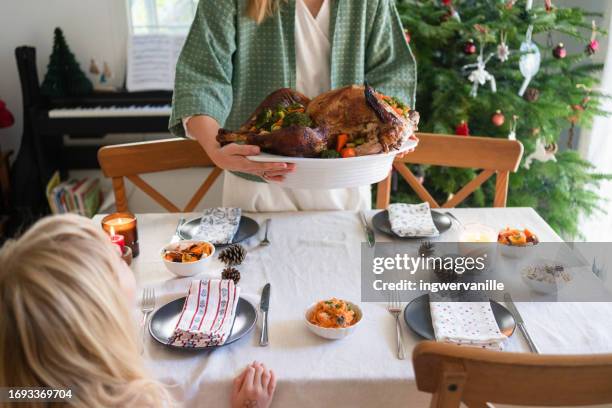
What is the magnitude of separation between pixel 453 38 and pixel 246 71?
1.21 meters

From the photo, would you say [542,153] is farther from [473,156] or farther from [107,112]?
[107,112]

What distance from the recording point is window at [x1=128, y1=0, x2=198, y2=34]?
3.20 metres

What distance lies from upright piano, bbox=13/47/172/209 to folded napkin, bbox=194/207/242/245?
160 cm

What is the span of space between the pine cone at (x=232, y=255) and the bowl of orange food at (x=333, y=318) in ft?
0.90

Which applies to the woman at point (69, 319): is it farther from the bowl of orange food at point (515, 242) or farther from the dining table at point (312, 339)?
the bowl of orange food at point (515, 242)

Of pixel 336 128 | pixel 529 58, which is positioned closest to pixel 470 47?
pixel 529 58

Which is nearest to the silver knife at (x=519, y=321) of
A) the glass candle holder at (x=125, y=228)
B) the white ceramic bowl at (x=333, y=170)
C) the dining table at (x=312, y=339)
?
the dining table at (x=312, y=339)

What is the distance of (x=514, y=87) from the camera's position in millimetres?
2359

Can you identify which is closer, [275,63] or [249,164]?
[249,164]

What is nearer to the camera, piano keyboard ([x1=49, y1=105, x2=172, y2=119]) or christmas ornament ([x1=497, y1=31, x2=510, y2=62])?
christmas ornament ([x1=497, y1=31, x2=510, y2=62])

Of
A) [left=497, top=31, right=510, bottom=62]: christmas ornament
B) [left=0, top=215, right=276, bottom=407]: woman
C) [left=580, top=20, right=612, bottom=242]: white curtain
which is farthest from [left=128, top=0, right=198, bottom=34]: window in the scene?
[left=0, top=215, right=276, bottom=407]: woman

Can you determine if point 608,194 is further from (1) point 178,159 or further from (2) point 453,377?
(2) point 453,377

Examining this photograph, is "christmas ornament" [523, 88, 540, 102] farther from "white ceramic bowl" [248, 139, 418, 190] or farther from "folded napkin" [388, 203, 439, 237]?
"white ceramic bowl" [248, 139, 418, 190]

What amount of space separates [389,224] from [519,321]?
48 centimetres
